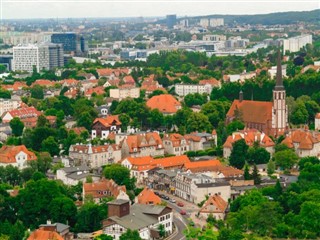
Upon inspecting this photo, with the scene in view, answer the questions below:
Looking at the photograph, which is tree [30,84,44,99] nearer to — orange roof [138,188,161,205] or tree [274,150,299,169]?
tree [274,150,299,169]

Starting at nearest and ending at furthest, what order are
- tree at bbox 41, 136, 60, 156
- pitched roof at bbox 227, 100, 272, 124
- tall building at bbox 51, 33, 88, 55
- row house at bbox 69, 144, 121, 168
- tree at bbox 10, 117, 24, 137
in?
row house at bbox 69, 144, 121, 168 < tree at bbox 41, 136, 60, 156 < pitched roof at bbox 227, 100, 272, 124 < tree at bbox 10, 117, 24, 137 < tall building at bbox 51, 33, 88, 55

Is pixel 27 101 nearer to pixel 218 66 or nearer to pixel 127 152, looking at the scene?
pixel 127 152

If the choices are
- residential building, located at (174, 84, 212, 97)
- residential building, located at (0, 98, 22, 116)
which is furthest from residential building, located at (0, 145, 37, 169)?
residential building, located at (174, 84, 212, 97)

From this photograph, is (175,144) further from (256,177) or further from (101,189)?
(101,189)

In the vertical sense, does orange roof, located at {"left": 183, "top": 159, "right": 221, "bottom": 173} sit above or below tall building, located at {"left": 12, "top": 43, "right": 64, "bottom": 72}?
below

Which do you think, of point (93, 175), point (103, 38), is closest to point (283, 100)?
point (93, 175)

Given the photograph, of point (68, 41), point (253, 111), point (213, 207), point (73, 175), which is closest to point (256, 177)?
point (213, 207)
